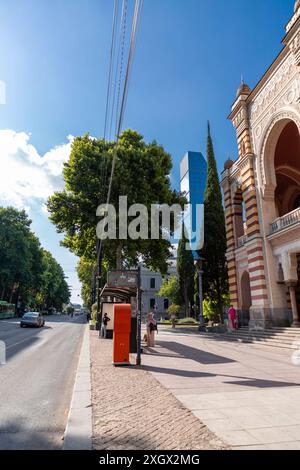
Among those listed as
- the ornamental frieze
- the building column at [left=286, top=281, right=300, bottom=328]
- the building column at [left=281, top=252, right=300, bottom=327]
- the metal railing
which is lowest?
the building column at [left=286, top=281, right=300, bottom=328]

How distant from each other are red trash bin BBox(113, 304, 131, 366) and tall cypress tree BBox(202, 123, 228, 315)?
2405 cm

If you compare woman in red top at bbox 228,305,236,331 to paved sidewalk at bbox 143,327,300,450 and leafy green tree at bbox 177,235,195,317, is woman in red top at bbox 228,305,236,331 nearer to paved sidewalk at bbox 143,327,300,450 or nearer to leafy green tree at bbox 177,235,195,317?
paved sidewalk at bbox 143,327,300,450

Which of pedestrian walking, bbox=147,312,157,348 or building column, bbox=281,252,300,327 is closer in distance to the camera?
pedestrian walking, bbox=147,312,157,348

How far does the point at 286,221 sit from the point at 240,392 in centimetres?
1279

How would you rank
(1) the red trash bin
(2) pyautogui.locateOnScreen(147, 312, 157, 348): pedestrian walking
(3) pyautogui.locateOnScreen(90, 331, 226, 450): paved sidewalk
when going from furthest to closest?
(2) pyautogui.locateOnScreen(147, 312, 157, 348): pedestrian walking
(1) the red trash bin
(3) pyautogui.locateOnScreen(90, 331, 226, 450): paved sidewalk

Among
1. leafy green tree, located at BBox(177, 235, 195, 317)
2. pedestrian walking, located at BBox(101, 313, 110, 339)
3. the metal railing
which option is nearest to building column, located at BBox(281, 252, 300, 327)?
the metal railing

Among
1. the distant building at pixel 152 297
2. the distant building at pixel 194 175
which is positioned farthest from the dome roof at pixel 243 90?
the distant building at pixel 194 175

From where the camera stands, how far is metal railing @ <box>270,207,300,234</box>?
1627 centimetres

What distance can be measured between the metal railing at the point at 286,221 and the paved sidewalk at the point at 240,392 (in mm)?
7070

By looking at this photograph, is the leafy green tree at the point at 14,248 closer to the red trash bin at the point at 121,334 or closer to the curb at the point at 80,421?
the red trash bin at the point at 121,334

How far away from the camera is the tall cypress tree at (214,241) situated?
33.4 m

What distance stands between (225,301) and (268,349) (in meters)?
24.0
